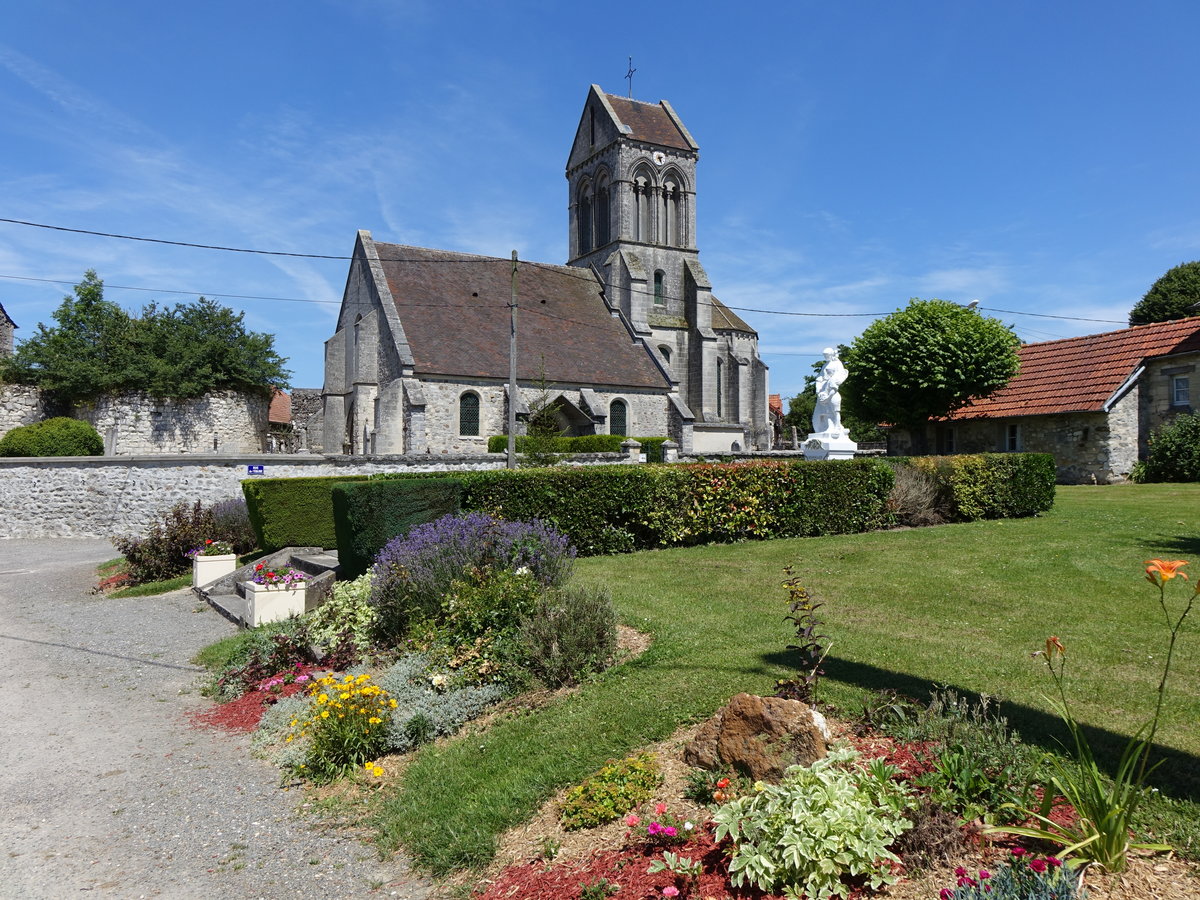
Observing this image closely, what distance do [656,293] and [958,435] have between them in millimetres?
16261

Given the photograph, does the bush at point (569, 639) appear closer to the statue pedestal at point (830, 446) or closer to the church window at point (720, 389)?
the statue pedestal at point (830, 446)

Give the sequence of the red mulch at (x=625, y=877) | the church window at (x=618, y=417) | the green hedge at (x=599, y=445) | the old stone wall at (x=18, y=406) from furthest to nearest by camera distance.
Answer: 1. the church window at (x=618, y=417)
2. the old stone wall at (x=18, y=406)
3. the green hedge at (x=599, y=445)
4. the red mulch at (x=625, y=877)

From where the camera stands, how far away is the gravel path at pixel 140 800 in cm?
391

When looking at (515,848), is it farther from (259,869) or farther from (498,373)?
(498,373)

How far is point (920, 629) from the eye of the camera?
6512 millimetres

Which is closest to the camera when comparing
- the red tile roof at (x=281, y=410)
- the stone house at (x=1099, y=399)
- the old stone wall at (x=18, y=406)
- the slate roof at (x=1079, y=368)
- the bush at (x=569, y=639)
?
the bush at (x=569, y=639)

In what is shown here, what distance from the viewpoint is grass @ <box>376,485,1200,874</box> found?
4254 mm

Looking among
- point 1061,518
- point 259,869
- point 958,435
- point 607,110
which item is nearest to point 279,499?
point 259,869

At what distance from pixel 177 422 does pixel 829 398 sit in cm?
2645

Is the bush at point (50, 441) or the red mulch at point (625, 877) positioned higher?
the bush at point (50, 441)

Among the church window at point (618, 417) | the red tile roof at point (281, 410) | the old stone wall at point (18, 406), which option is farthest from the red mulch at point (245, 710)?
the red tile roof at point (281, 410)

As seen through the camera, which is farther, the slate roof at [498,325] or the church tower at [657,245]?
the church tower at [657,245]

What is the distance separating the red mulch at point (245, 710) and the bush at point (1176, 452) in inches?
980

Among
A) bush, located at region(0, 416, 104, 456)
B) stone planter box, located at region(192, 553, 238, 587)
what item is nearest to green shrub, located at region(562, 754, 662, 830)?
stone planter box, located at region(192, 553, 238, 587)
